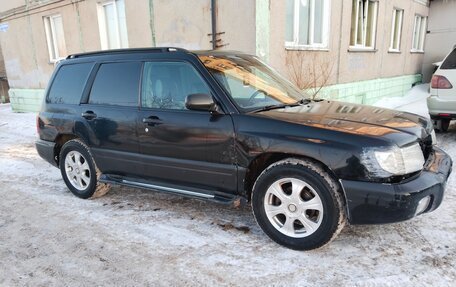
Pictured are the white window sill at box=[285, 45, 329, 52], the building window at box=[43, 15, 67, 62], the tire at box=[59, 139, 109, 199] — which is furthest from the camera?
the building window at box=[43, 15, 67, 62]

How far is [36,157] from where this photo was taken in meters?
6.76

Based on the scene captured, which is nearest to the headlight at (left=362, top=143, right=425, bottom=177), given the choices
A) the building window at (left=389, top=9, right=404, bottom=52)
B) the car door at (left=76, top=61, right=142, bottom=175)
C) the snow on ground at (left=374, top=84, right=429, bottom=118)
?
the car door at (left=76, top=61, right=142, bottom=175)

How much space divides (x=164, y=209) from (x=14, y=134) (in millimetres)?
7425

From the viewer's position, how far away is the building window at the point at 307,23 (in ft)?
24.9

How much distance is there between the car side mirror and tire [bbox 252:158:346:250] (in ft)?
2.53

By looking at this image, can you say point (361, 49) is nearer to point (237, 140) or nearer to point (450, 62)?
point (450, 62)

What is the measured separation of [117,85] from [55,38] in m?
9.83

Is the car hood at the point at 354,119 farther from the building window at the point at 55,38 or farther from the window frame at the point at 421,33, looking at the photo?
the window frame at the point at 421,33

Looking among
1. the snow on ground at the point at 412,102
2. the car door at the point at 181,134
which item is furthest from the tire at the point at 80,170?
the snow on ground at the point at 412,102

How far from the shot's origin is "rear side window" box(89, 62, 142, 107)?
12.8ft

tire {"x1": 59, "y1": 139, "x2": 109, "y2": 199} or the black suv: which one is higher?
the black suv

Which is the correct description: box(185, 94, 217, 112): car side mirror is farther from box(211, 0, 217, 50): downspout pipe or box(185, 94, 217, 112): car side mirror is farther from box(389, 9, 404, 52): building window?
box(389, 9, 404, 52): building window

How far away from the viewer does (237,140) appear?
3.20 metres

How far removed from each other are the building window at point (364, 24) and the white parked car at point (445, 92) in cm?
394
